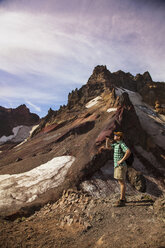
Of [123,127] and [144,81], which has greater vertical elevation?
[144,81]

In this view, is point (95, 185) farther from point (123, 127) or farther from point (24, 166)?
point (123, 127)

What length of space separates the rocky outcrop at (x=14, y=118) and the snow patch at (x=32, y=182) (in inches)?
2121

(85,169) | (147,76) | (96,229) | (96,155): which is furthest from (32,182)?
(147,76)

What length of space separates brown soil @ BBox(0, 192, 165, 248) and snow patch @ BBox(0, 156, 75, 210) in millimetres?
3035

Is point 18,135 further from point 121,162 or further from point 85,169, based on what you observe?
point 121,162

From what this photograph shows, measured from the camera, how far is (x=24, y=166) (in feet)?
56.1

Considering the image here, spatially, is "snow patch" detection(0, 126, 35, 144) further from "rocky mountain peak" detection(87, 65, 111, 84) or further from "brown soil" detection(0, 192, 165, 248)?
"brown soil" detection(0, 192, 165, 248)

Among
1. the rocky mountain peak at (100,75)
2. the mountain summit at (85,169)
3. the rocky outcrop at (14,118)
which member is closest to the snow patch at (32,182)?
the mountain summit at (85,169)

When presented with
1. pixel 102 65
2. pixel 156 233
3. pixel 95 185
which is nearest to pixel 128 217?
pixel 156 233

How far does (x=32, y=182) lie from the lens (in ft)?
44.3

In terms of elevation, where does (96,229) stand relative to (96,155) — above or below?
below

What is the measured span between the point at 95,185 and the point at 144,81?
53052mm

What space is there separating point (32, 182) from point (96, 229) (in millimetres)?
8096

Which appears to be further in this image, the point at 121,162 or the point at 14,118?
the point at 14,118
